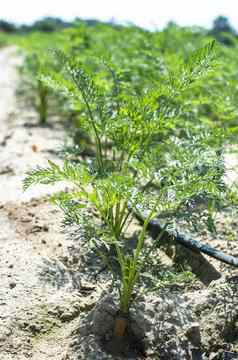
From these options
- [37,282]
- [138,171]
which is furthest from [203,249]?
[37,282]

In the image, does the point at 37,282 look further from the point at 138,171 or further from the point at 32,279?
the point at 138,171

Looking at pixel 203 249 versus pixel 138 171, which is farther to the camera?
pixel 203 249

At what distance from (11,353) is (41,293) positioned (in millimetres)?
441

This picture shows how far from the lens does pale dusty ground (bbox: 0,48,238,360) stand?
2588 mm

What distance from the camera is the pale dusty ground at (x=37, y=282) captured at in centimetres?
259

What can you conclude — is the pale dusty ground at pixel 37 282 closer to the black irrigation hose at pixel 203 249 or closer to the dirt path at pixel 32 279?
the dirt path at pixel 32 279

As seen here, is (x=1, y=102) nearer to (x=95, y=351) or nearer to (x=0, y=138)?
(x=0, y=138)

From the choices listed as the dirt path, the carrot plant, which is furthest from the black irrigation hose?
the dirt path

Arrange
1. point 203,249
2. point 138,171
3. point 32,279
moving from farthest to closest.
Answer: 1. point 203,249
2. point 32,279
3. point 138,171

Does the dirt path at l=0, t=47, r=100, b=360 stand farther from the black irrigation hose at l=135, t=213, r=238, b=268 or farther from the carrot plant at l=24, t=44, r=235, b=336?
the black irrigation hose at l=135, t=213, r=238, b=268

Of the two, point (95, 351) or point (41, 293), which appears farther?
point (41, 293)

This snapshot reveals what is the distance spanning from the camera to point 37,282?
295 centimetres

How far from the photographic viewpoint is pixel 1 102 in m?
8.48

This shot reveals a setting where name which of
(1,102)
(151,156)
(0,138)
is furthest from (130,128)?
(1,102)
